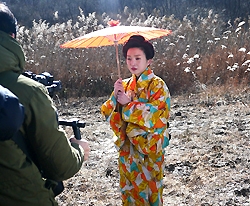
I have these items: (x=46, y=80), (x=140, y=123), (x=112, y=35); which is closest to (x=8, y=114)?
(x=46, y=80)

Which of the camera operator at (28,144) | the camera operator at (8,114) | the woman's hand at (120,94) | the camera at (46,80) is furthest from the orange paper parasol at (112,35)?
the camera operator at (8,114)

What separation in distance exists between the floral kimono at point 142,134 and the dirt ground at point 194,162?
62cm

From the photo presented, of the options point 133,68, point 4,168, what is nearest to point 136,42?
point 133,68

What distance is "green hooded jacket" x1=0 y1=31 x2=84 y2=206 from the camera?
118 centimetres

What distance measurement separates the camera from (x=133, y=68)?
2.46 m

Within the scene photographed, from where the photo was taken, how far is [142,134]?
2457 millimetres

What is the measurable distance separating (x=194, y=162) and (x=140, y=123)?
61.8 inches

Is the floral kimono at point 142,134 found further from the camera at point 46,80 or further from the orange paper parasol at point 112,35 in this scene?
the camera at point 46,80

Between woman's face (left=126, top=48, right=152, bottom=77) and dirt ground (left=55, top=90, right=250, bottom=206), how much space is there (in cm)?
125

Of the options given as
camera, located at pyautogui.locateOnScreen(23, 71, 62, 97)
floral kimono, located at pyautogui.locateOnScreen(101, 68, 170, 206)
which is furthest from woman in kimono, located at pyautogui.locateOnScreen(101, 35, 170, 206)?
camera, located at pyautogui.locateOnScreen(23, 71, 62, 97)

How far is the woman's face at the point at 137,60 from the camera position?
95.3 inches

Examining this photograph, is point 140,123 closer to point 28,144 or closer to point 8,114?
point 28,144

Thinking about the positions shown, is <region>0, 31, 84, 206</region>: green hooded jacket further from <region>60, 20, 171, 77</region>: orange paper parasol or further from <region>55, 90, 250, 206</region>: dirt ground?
<region>55, 90, 250, 206</region>: dirt ground

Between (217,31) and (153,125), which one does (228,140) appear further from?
(217,31)
